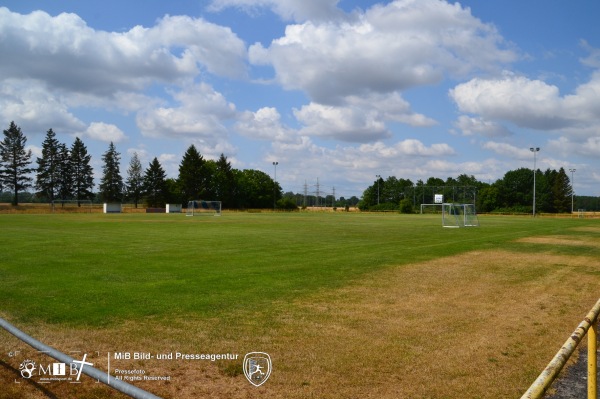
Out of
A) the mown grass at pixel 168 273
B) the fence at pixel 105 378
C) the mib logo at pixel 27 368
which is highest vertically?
the fence at pixel 105 378

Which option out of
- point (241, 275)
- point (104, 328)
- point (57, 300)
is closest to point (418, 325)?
point (104, 328)

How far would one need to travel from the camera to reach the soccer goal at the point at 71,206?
86.8 m

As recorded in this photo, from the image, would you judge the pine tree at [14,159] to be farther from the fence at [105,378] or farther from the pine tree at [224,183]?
the fence at [105,378]

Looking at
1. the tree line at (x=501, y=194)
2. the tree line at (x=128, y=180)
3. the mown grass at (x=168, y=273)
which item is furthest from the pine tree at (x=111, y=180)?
the mown grass at (x=168, y=273)

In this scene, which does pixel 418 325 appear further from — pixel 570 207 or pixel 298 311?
pixel 570 207

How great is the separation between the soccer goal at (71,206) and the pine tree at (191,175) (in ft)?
68.6

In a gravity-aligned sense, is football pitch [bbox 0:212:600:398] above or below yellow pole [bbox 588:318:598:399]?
below

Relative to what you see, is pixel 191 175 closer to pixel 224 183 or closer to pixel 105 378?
pixel 224 183

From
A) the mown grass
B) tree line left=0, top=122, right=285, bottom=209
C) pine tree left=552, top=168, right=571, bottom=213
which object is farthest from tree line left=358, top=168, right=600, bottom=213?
the mown grass

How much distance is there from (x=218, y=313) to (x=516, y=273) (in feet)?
31.6

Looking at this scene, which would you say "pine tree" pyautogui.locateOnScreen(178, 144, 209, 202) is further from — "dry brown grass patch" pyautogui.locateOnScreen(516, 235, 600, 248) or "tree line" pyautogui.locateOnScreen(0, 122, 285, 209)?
"dry brown grass patch" pyautogui.locateOnScreen(516, 235, 600, 248)

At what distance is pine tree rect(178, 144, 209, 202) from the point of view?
10956 centimetres

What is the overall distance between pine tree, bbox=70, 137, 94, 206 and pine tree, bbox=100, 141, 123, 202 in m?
6.03

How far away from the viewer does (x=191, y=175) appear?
10944cm
